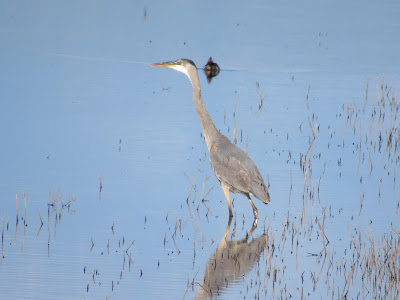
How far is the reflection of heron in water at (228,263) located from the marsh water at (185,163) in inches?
0.9

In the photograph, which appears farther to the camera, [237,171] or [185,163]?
[185,163]

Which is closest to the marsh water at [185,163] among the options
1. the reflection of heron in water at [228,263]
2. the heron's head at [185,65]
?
the reflection of heron in water at [228,263]

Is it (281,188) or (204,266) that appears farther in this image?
(281,188)

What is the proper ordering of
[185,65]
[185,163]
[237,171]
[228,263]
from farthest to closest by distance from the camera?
1. [185,163]
2. [185,65]
3. [237,171]
4. [228,263]

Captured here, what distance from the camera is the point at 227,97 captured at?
49.5 ft

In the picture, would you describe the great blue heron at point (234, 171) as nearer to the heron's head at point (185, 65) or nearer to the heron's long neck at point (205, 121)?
the heron's long neck at point (205, 121)

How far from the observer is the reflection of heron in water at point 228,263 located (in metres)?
7.29

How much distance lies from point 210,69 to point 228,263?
351 inches

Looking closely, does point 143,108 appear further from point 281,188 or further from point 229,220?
point 229,220

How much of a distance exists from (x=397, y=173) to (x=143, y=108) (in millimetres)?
4234

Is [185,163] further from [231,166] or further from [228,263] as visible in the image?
[228,263]

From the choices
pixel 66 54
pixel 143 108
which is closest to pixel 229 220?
pixel 143 108

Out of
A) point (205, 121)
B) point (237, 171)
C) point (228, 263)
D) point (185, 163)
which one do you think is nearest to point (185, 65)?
point (205, 121)

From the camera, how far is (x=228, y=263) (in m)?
7.97
